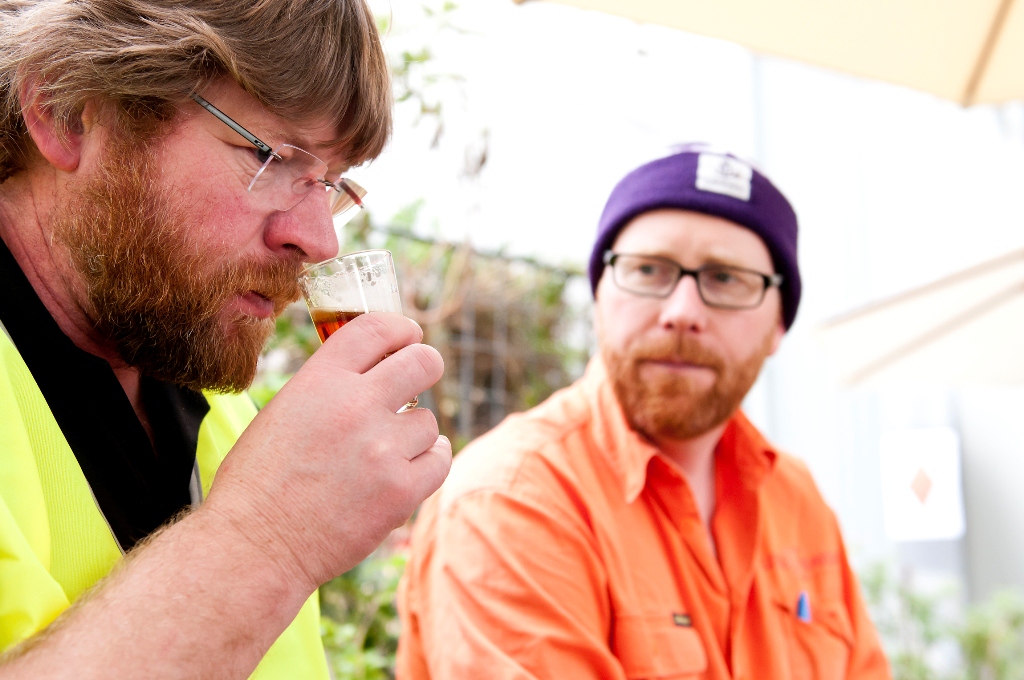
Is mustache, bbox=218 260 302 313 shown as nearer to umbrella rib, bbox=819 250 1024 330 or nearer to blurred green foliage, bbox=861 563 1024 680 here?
umbrella rib, bbox=819 250 1024 330

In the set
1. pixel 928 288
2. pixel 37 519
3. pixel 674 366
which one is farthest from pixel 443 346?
pixel 37 519

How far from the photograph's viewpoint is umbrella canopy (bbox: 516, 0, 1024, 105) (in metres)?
2.14

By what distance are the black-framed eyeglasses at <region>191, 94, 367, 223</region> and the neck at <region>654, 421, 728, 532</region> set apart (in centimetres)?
141

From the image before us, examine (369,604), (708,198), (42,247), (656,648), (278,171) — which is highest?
(708,198)

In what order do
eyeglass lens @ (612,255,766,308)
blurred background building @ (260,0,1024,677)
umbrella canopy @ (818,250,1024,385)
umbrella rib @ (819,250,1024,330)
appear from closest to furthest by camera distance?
1. eyeglass lens @ (612,255,766,308)
2. umbrella rib @ (819,250,1024,330)
3. umbrella canopy @ (818,250,1024,385)
4. blurred background building @ (260,0,1024,677)

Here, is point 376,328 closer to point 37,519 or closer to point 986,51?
point 37,519

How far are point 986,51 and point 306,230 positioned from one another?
2.05m

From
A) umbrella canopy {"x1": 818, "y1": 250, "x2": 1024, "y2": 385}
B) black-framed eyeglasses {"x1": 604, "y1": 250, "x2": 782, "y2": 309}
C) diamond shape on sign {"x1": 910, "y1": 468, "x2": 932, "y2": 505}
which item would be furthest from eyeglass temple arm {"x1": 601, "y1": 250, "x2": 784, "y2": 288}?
diamond shape on sign {"x1": 910, "y1": 468, "x2": 932, "y2": 505}

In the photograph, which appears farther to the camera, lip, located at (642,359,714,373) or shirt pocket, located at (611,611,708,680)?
lip, located at (642,359,714,373)

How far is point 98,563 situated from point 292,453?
299 mm

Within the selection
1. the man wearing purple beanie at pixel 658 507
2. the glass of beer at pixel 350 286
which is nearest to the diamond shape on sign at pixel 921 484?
the man wearing purple beanie at pixel 658 507

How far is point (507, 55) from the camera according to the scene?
3.96m

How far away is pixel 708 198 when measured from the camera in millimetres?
2410

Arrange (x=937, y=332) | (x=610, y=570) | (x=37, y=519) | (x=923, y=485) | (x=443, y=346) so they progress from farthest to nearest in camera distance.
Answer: (x=923, y=485)
(x=443, y=346)
(x=937, y=332)
(x=610, y=570)
(x=37, y=519)
